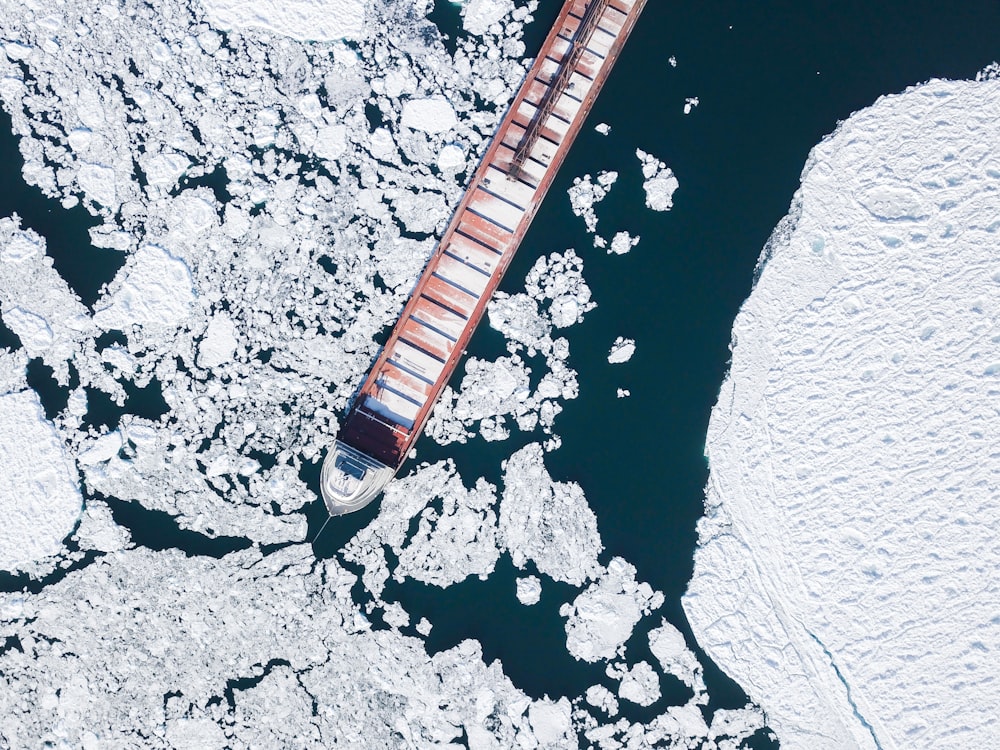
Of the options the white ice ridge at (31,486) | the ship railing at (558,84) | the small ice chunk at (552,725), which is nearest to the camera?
the ship railing at (558,84)

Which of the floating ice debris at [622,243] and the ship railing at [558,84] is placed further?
the floating ice debris at [622,243]

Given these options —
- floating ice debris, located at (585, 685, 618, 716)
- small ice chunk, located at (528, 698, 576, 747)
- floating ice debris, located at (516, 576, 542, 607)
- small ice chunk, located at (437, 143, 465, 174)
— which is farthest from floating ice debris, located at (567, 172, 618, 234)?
small ice chunk, located at (528, 698, 576, 747)

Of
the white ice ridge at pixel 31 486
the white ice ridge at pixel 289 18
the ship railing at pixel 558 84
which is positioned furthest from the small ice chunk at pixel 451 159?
the white ice ridge at pixel 31 486

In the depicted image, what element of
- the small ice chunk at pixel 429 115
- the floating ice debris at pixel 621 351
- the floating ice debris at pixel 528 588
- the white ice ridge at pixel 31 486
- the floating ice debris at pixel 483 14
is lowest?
the white ice ridge at pixel 31 486

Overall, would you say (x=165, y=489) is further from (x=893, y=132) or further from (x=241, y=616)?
(x=893, y=132)

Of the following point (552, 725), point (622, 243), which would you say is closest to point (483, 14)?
point (622, 243)

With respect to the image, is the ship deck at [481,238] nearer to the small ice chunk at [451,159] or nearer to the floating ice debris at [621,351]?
the small ice chunk at [451,159]

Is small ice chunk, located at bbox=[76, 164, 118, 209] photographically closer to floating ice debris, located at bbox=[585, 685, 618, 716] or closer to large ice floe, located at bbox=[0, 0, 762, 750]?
large ice floe, located at bbox=[0, 0, 762, 750]

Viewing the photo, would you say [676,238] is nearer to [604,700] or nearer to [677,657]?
[677,657]
